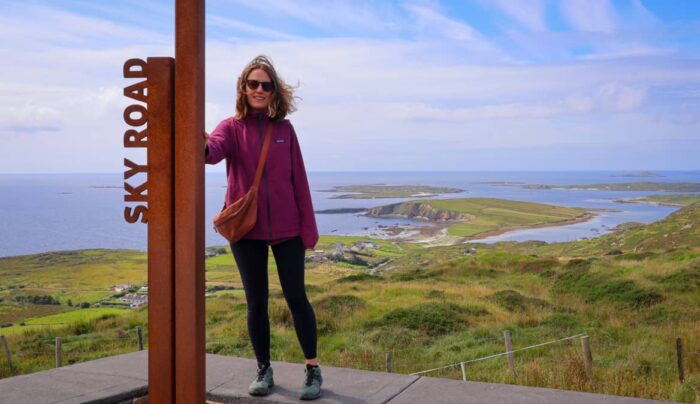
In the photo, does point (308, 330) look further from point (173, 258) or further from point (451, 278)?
point (451, 278)

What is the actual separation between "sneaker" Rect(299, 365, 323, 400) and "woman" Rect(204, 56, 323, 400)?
36 cm

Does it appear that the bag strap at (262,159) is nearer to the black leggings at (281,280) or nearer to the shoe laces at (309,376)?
the black leggings at (281,280)

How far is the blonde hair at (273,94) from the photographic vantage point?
2.82 m

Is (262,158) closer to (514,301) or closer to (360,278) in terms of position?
(514,301)

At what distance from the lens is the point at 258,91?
281cm

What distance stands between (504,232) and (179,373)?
58933mm

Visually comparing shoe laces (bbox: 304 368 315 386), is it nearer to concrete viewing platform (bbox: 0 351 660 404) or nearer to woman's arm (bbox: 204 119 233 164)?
concrete viewing platform (bbox: 0 351 660 404)

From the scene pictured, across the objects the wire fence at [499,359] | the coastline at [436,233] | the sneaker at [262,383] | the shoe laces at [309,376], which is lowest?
the coastline at [436,233]

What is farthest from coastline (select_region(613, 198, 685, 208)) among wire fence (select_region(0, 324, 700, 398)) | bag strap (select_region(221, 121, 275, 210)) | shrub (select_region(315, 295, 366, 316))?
bag strap (select_region(221, 121, 275, 210))

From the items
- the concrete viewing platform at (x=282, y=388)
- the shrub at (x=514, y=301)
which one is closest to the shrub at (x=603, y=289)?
the shrub at (x=514, y=301)

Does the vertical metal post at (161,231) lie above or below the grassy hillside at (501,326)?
above

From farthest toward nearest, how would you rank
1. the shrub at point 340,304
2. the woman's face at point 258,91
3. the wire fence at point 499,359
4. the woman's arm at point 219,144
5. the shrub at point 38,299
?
the shrub at point 38,299 < the shrub at point 340,304 < the wire fence at point 499,359 < the woman's face at point 258,91 < the woman's arm at point 219,144

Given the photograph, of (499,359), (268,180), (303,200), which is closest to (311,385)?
(303,200)

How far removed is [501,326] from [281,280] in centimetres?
872
